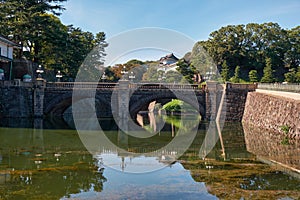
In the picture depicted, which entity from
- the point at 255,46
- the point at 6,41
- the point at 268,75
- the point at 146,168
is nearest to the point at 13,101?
the point at 6,41

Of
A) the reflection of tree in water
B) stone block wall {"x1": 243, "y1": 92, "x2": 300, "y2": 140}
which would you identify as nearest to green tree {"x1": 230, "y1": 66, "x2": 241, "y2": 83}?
stone block wall {"x1": 243, "y1": 92, "x2": 300, "y2": 140}

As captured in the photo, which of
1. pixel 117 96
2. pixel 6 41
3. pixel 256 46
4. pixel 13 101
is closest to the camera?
pixel 13 101

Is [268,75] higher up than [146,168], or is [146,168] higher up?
[268,75]

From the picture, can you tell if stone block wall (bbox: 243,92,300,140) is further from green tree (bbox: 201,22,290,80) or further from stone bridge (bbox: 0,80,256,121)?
green tree (bbox: 201,22,290,80)

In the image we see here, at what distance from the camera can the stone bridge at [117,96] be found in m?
35.5

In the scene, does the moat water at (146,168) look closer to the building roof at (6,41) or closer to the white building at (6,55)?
the building roof at (6,41)

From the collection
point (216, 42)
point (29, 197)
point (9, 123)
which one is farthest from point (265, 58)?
point (29, 197)

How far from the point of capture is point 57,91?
3612cm

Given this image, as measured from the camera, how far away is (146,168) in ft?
54.5

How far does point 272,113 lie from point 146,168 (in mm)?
15985

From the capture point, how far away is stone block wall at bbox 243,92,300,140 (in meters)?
24.7

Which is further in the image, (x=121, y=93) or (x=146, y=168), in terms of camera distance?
(x=121, y=93)

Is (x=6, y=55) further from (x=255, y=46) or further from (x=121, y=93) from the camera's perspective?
(x=255, y=46)

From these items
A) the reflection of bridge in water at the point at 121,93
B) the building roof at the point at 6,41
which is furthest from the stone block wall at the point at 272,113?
the building roof at the point at 6,41
